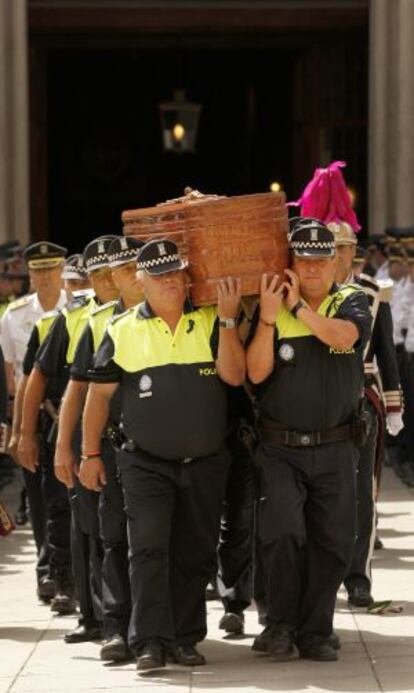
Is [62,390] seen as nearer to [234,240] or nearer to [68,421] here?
[68,421]

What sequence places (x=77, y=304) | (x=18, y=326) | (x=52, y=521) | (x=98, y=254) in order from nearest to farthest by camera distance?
(x=98, y=254)
(x=77, y=304)
(x=52, y=521)
(x=18, y=326)

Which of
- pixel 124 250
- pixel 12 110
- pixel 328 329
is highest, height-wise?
pixel 12 110

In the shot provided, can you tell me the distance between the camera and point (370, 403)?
11.4 meters

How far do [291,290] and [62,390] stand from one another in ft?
7.24

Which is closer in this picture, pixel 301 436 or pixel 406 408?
pixel 301 436

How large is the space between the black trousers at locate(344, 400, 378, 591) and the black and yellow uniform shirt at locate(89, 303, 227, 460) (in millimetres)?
1860

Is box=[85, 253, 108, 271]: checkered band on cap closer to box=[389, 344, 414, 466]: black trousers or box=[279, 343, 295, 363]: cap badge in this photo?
box=[279, 343, 295, 363]: cap badge

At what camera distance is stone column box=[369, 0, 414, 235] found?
67.5 feet

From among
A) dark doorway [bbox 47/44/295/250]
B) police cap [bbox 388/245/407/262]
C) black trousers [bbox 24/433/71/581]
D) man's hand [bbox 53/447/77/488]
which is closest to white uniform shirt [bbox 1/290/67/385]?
black trousers [bbox 24/433/71/581]

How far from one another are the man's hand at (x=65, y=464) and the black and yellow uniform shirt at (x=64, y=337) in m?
0.80

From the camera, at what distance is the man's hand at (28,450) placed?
11048mm

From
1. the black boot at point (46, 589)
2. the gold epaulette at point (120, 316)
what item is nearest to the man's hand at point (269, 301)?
the gold epaulette at point (120, 316)

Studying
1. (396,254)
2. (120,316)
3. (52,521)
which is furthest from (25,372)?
A: (396,254)

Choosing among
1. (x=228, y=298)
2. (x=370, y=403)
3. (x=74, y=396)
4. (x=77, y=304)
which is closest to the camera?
(x=228, y=298)
